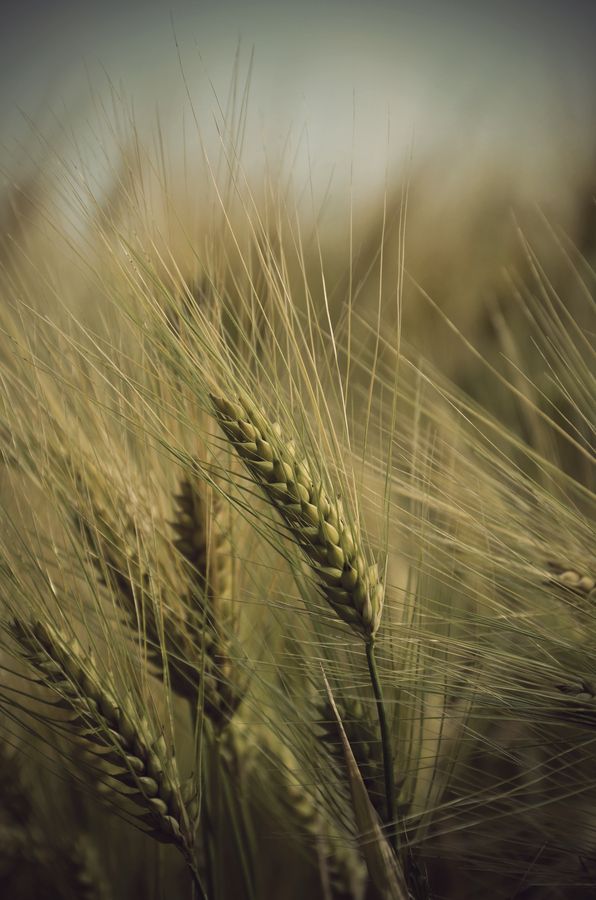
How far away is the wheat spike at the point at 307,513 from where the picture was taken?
282 mm

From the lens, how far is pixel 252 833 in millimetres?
429

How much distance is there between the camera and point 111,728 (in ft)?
1.06

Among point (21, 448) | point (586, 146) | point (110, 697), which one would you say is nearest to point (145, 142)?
point (21, 448)

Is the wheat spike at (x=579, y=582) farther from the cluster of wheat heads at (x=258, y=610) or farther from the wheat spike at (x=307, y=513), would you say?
the wheat spike at (x=307, y=513)

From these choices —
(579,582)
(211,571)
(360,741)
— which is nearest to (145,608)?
(211,571)

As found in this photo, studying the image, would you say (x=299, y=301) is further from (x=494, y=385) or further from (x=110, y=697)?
(x=110, y=697)

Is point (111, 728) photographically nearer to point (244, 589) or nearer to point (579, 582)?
point (244, 589)

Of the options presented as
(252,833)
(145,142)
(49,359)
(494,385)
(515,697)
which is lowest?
(252,833)

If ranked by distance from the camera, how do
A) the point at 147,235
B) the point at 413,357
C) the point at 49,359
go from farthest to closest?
the point at 413,357 < the point at 49,359 < the point at 147,235

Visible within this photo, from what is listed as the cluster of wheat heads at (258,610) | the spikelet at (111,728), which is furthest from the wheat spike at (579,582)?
the spikelet at (111,728)

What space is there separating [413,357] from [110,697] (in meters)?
0.35

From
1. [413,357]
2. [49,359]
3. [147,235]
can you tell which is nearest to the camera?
[147,235]

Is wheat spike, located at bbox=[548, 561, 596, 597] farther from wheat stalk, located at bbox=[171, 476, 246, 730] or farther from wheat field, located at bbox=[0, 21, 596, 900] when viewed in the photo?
wheat stalk, located at bbox=[171, 476, 246, 730]

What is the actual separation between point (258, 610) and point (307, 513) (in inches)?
7.7
